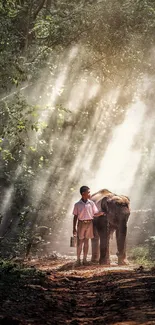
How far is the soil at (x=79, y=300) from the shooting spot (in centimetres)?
469

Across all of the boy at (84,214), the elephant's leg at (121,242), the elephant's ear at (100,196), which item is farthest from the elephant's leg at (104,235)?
the elephant's ear at (100,196)

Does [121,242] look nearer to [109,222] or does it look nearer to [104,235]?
[104,235]

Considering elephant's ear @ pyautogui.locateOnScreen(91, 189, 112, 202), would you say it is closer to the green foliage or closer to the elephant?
the elephant

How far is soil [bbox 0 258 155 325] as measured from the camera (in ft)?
15.4

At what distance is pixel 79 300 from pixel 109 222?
24.5ft

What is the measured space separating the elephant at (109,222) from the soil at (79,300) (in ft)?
12.6

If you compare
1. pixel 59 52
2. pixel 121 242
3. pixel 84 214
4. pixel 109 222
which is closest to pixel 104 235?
pixel 121 242

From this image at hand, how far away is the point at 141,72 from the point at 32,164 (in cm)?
787

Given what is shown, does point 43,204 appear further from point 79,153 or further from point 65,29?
point 65,29

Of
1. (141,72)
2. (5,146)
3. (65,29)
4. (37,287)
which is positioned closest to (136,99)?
(141,72)

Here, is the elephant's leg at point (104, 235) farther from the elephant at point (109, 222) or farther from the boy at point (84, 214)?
the boy at point (84, 214)

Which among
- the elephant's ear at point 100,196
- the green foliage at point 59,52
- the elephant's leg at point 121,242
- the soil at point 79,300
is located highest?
the green foliage at point 59,52

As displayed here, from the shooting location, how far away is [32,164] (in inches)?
834

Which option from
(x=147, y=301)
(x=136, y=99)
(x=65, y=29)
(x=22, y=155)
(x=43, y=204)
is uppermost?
(x=136, y=99)
